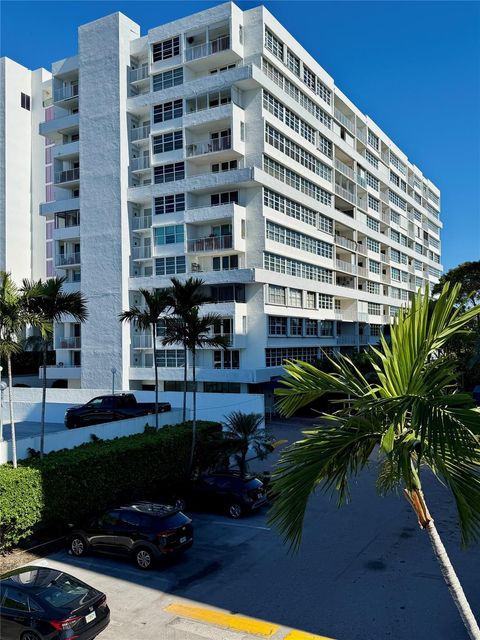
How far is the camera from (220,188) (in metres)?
41.2

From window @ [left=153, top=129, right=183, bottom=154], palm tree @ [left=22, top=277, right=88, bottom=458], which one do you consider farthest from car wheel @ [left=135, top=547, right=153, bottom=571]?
window @ [left=153, top=129, right=183, bottom=154]

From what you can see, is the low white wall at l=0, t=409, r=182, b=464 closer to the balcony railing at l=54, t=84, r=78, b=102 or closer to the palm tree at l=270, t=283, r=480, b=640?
the palm tree at l=270, t=283, r=480, b=640

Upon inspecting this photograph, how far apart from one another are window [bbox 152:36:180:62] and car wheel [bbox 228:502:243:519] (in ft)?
118

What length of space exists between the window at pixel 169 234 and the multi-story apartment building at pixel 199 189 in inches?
3.4

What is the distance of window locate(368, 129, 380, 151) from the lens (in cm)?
6575

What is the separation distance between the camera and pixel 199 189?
41.1 meters

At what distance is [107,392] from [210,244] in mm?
12988

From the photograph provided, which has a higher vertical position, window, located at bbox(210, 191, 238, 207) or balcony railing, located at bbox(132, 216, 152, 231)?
window, located at bbox(210, 191, 238, 207)

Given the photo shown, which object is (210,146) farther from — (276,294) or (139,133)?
(276,294)

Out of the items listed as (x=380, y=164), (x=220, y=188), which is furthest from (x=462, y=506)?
(x=380, y=164)

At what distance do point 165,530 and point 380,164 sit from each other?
63.5 metres

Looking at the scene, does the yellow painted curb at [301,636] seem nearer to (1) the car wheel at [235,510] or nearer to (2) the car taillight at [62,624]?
(2) the car taillight at [62,624]

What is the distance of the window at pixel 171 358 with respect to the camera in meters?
42.0

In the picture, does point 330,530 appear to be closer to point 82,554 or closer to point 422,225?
point 82,554
